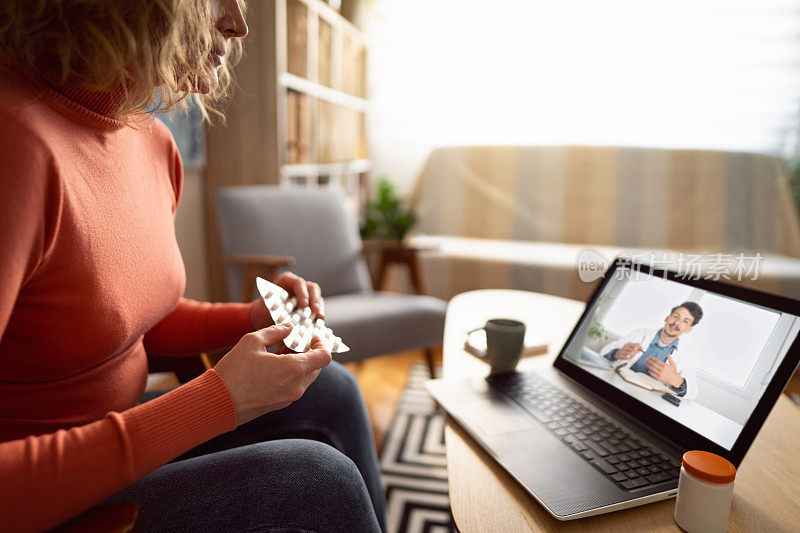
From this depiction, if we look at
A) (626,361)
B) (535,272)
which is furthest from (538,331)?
(535,272)

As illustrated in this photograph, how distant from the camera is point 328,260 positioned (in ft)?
6.77

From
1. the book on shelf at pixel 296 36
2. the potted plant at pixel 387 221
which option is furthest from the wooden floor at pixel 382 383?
the book on shelf at pixel 296 36

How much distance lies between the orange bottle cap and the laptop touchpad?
0.22m

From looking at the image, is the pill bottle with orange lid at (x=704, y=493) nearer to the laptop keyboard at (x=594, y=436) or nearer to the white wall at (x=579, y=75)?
the laptop keyboard at (x=594, y=436)

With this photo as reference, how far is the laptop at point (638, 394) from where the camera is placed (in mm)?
585

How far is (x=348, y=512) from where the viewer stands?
588 mm

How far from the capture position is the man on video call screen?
0.68m

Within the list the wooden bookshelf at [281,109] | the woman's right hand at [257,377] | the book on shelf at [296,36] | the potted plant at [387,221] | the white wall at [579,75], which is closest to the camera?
the woman's right hand at [257,377]

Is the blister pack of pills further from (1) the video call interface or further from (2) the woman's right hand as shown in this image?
(1) the video call interface

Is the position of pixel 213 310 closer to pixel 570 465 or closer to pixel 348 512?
pixel 348 512

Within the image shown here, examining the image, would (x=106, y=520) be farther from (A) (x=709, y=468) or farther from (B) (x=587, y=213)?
(B) (x=587, y=213)

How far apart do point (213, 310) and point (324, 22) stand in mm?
2168

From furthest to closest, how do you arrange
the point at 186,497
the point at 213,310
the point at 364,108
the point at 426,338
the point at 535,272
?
the point at 364,108 < the point at 535,272 < the point at 426,338 < the point at 213,310 < the point at 186,497

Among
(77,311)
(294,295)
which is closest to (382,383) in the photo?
(294,295)
